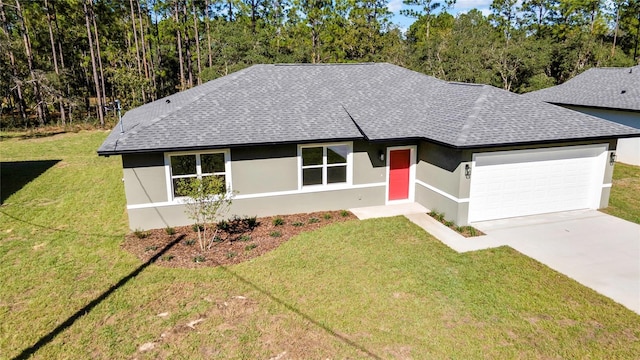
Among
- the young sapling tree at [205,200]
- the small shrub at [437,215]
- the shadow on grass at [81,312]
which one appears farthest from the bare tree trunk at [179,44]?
the small shrub at [437,215]

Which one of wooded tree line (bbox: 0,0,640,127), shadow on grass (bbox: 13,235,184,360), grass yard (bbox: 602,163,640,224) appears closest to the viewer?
shadow on grass (bbox: 13,235,184,360)

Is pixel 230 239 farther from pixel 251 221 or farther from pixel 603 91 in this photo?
pixel 603 91

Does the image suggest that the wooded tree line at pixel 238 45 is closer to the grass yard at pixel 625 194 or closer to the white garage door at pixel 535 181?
the grass yard at pixel 625 194

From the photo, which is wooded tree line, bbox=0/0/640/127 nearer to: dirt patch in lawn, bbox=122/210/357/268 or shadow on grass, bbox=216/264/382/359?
dirt patch in lawn, bbox=122/210/357/268

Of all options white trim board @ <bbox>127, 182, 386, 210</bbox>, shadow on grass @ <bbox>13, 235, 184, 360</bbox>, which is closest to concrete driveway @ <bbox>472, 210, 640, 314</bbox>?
white trim board @ <bbox>127, 182, 386, 210</bbox>

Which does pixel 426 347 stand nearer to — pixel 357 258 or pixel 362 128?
pixel 357 258

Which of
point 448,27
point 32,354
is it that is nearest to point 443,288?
point 32,354
